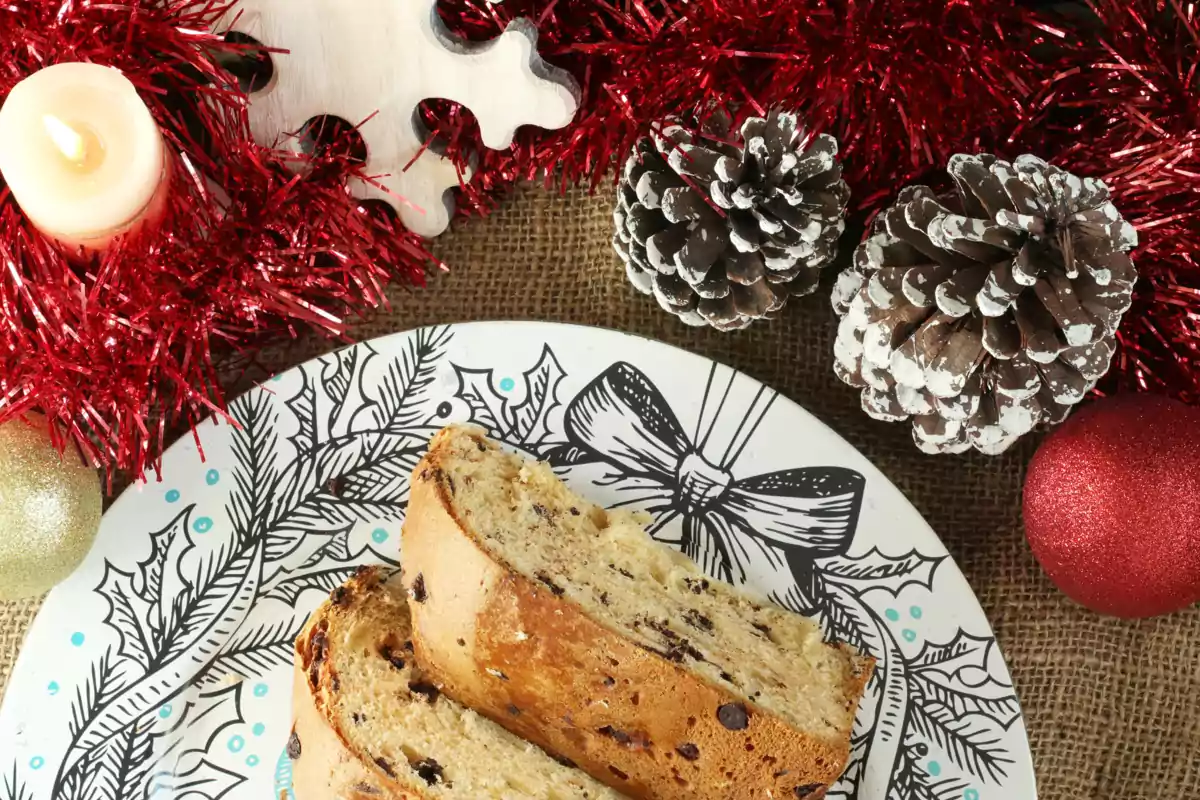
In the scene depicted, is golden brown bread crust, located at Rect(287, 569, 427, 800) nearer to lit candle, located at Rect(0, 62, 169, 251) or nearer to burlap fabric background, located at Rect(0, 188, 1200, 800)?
burlap fabric background, located at Rect(0, 188, 1200, 800)

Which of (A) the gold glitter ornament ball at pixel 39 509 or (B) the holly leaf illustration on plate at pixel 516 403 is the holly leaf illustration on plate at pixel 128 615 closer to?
(A) the gold glitter ornament ball at pixel 39 509

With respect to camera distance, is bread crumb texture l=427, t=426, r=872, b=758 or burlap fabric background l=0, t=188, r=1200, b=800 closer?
bread crumb texture l=427, t=426, r=872, b=758

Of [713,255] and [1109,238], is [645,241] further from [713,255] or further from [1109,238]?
[1109,238]

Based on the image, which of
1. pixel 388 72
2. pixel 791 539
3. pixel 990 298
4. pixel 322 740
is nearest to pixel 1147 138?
pixel 990 298

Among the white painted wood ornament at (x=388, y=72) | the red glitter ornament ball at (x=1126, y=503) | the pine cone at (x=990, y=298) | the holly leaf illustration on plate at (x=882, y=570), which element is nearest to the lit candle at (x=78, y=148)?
the white painted wood ornament at (x=388, y=72)

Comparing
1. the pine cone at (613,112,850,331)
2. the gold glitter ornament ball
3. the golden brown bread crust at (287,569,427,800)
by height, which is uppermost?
the pine cone at (613,112,850,331)

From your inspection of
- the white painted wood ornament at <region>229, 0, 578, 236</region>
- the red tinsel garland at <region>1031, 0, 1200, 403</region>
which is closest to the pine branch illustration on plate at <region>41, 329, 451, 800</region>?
the white painted wood ornament at <region>229, 0, 578, 236</region>
